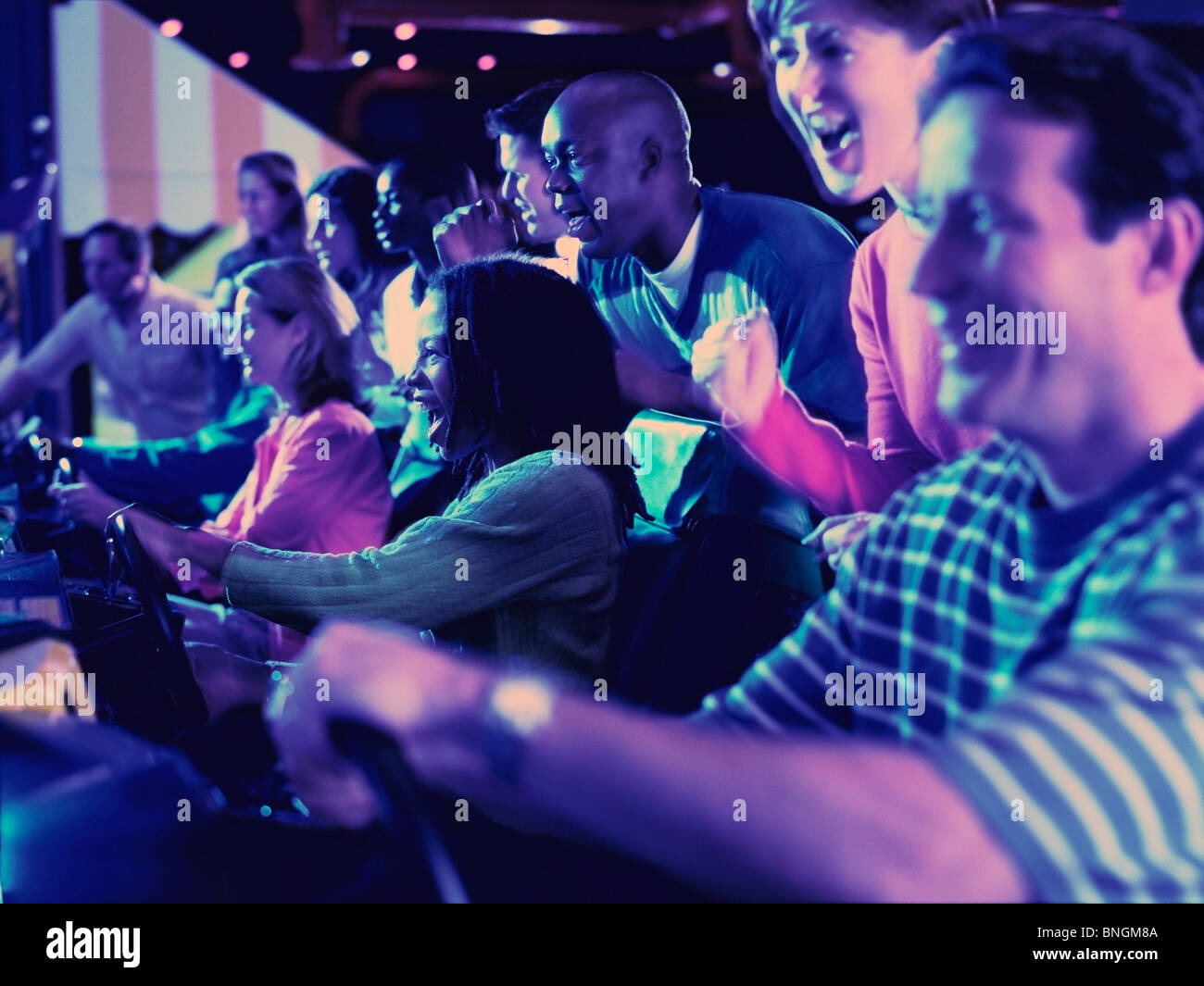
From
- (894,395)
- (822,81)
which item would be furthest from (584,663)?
(822,81)

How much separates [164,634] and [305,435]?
643 millimetres

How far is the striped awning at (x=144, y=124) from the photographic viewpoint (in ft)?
15.5

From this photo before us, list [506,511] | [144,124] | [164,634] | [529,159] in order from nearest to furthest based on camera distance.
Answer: [506,511] → [164,634] → [529,159] → [144,124]

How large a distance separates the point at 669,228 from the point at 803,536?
0.50 meters

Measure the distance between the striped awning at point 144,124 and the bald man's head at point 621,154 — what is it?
2884mm

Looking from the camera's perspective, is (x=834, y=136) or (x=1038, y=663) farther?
(x=834, y=136)

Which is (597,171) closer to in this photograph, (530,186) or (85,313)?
(530,186)

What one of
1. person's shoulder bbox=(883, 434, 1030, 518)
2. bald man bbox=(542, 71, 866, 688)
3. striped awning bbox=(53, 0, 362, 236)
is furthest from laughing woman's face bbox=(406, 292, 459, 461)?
striped awning bbox=(53, 0, 362, 236)

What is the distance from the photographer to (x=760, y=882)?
72cm

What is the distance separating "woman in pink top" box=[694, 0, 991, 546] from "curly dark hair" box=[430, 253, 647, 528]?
0.15 metres

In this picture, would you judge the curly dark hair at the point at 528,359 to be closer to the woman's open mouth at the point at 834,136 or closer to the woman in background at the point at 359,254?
the woman's open mouth at the point at 834,136

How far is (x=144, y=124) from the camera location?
15.8ft

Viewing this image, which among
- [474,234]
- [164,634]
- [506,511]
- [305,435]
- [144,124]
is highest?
[144,124]

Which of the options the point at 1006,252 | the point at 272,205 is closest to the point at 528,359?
the point at 1006,252
